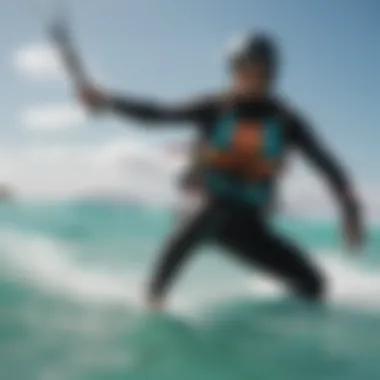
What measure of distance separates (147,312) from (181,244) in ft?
0.43

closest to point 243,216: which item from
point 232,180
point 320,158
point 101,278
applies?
point 232,180

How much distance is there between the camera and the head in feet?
5.01

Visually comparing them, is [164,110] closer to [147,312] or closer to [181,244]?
[181,244]

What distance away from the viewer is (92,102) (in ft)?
4.92

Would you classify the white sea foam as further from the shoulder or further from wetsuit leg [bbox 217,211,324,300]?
the shoulder

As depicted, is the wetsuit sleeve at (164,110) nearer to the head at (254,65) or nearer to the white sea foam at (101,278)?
the head at (254,65)

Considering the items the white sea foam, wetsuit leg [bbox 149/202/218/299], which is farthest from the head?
the white sea foam

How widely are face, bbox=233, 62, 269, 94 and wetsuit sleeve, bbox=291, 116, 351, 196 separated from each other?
85 mm

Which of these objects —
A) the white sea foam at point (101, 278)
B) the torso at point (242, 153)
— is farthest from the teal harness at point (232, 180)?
the white sea foam at point (101, 278)

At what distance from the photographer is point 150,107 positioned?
152 cm

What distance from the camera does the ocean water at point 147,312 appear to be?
138 centimetres

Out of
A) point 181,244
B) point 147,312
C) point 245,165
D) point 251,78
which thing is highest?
point 251,78

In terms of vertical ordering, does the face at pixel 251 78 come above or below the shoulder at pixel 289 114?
above

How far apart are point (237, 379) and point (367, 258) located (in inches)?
15.1
